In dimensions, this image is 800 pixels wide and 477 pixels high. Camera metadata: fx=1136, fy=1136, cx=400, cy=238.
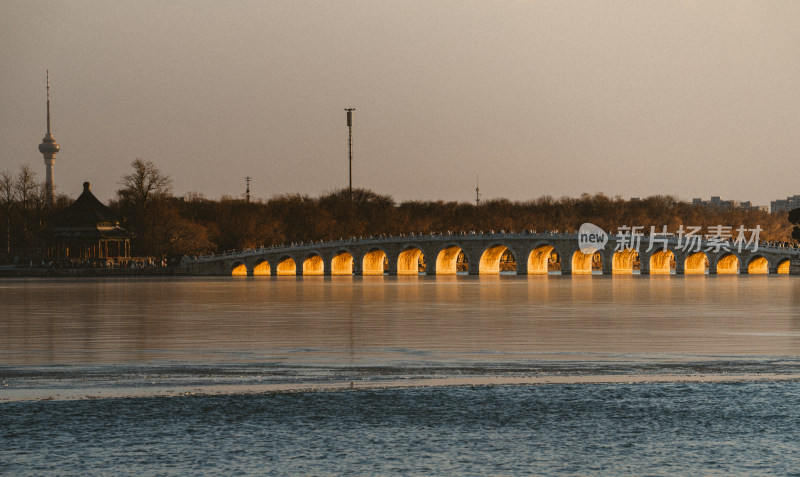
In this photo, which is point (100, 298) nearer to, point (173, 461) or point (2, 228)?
point (173, 461)

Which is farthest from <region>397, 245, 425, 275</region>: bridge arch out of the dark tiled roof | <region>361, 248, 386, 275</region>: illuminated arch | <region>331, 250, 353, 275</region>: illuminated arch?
the dark tiled roof

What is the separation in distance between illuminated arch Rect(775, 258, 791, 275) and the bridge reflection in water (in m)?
2.98

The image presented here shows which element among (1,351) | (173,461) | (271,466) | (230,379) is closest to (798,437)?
(271,466)

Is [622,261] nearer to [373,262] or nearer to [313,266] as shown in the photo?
[373,262]

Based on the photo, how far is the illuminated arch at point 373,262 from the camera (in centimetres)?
11538

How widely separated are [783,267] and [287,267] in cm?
4951

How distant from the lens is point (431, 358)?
65.8ft

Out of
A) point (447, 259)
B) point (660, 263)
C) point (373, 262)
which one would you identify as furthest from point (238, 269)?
point (660, 263)

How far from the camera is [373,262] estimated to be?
118m

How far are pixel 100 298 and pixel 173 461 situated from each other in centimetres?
4444

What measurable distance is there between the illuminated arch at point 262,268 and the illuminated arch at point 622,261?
3476 cm

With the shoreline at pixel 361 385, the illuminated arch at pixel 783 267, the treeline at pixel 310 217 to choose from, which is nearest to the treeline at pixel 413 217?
the treeline at pixel 310 217

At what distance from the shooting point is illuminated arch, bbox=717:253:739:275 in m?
106

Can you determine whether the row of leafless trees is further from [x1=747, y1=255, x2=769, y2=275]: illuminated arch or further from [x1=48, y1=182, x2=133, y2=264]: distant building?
[x1=747, y1=255, x2=769, y2=275]: illuminated arch
